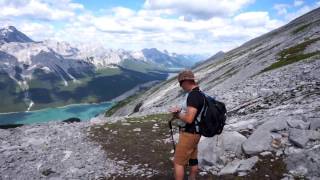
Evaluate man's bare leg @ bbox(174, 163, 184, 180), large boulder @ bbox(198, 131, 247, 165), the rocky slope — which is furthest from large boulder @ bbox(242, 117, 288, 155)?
man's bare leg @ bbox(174, 163, 184, 180)

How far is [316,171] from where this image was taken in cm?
→ 1409

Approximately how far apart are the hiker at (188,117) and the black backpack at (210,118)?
0.59 ft

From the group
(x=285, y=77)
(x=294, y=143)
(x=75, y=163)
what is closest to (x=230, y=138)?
(x=294, y=143)

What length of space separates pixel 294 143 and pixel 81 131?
1534cm

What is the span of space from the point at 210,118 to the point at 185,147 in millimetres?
1293

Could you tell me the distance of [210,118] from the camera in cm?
1219

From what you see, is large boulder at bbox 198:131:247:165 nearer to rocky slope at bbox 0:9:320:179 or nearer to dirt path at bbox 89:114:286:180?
rocky slope at bbox 0:9:320:179

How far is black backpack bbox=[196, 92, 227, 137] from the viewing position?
39.7 feet

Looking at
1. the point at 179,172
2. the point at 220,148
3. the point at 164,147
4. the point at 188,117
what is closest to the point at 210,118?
the point at 188,117

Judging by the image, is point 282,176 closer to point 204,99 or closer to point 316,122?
point 316,122

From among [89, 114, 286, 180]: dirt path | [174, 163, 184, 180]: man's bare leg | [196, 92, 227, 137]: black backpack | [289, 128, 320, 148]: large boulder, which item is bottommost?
[89, 114, 286, 180]: dirt path

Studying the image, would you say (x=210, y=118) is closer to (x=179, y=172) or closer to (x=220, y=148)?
(x=179, y=172)

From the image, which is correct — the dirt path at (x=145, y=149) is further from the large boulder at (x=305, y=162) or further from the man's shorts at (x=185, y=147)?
the man's shorts at (x=185, y=147)

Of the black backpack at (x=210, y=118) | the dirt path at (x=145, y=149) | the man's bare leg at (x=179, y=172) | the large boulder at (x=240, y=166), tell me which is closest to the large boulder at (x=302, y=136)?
the dirt path at (x=145, y=149)
